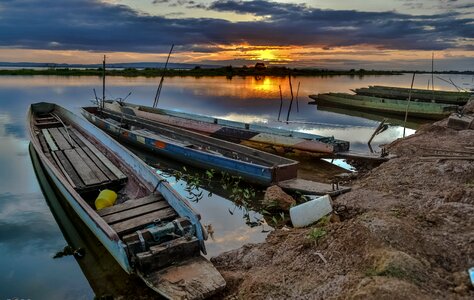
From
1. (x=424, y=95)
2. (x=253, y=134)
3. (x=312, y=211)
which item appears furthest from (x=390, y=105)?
(x=312, y=211)

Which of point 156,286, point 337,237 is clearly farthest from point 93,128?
point 337,237

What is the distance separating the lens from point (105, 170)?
8.30 metres

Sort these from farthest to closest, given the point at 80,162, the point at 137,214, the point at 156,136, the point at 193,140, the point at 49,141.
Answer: the point at 156,136 < the point at 193,140 < the point at 49,141 < the point at 80,162 < the point at 137,214

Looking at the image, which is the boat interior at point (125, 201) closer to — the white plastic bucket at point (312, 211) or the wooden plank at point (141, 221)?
the wooden plank at point (141, 221)

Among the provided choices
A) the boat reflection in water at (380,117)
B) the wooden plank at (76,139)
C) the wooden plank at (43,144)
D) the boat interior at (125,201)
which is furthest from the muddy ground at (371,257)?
the boat reflection in water at (380,117)

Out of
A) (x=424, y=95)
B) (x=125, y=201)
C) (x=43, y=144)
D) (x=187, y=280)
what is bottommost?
(x=187, y=280)

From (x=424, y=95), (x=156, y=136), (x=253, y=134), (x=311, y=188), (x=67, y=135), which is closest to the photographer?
(x=311, y=188)

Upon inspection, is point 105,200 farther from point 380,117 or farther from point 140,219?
point 380,117

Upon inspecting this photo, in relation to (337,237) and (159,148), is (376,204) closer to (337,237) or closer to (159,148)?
(337,237)

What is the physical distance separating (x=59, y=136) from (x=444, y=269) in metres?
11.2

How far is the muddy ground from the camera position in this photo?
3719mm

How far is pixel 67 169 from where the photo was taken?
27.3 ft

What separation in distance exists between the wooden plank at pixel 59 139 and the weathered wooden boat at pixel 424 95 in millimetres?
23432

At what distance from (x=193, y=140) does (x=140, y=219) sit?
6.33 metres
